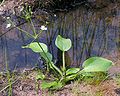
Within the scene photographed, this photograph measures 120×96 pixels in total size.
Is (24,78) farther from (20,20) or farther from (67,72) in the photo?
(20,20)

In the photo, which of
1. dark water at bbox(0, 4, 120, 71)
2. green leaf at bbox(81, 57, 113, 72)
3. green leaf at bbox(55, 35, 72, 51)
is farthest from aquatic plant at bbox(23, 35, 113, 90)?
dark water at bbox(0, 4, 120, 71)

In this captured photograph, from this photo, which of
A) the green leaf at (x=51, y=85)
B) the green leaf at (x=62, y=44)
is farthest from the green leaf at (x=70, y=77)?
the green leaf at (x=62, y=44)

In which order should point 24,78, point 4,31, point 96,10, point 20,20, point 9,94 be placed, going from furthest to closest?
point 96,10, point 20,20, point 4,31, point 24,78, point 9,94

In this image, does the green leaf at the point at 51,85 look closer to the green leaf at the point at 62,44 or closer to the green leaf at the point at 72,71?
the green leaf at the point at 72,71

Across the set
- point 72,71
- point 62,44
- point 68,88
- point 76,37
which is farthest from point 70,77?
point 76,37

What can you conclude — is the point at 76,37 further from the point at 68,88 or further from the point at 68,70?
the point at 68,88

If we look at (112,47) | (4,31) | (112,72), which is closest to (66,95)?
(112,72)
